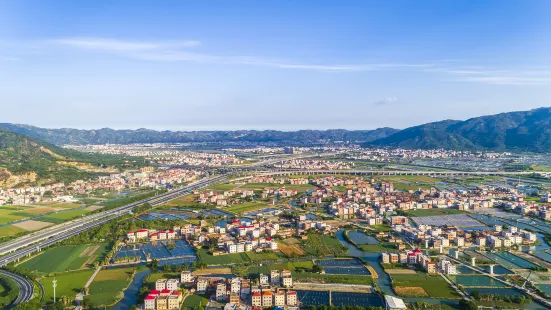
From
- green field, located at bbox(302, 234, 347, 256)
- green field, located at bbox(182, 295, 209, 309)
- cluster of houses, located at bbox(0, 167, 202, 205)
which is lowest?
green field, located at bbox(182, 295, 209, 309)

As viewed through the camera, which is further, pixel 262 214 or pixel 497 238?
pixel 262 214

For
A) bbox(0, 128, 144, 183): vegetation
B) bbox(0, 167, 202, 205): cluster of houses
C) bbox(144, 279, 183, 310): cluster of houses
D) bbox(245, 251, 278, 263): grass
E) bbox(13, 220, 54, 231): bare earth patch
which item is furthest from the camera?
bbox(0, 128, 144, 183): vegetation

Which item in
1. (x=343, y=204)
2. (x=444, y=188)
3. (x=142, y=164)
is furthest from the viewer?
(x=142, y=164)

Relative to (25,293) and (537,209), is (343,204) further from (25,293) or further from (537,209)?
(25,293)

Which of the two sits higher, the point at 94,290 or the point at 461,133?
the point at 461,133

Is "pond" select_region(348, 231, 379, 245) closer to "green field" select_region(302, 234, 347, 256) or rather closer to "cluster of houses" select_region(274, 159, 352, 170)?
"green field" select_region(302, 234, 347, 256)

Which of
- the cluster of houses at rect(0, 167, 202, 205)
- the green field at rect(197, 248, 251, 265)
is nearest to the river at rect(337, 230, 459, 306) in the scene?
the green field at rect(197, 248, 251, 265)

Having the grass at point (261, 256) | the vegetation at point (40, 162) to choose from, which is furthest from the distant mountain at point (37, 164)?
the grass at point (261, 256)

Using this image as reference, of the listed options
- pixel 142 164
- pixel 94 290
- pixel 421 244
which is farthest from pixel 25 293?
pixel 142 164

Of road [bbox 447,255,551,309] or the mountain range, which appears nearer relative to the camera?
road [bbox 447,255,551,309]
